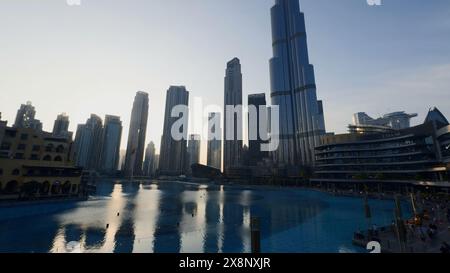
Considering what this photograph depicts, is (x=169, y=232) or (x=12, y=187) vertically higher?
(x=12, y=187)

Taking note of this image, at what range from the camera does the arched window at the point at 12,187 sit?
175ft

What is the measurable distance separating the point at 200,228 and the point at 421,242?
30349mm

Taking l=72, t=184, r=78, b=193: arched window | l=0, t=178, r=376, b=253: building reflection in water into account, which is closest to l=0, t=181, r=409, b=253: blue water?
l=0, t=178, r=376, b=253: building reflection in water

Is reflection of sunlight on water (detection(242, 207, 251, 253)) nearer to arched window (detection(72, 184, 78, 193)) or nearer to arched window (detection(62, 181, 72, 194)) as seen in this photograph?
arched window (detection(72, 184, 78, 193))

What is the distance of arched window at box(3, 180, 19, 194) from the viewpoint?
5338 cm

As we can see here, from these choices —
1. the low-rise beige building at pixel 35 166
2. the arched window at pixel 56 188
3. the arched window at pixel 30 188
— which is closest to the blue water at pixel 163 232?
the arched window at pixel 30 188

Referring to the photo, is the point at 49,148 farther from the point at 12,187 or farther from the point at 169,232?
the point at 169,232

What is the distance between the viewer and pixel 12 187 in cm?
5422

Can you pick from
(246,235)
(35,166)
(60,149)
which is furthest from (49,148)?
(246,235)

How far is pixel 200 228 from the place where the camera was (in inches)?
1489

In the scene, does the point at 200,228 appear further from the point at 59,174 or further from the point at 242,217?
the point at 59,174

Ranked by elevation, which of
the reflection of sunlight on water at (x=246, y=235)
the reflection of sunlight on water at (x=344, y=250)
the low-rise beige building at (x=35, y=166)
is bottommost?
the reflection of sunlight on water at (x=246, y=235)

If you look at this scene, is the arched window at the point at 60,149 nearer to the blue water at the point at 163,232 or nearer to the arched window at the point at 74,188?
the arched window at the point at 74,188
